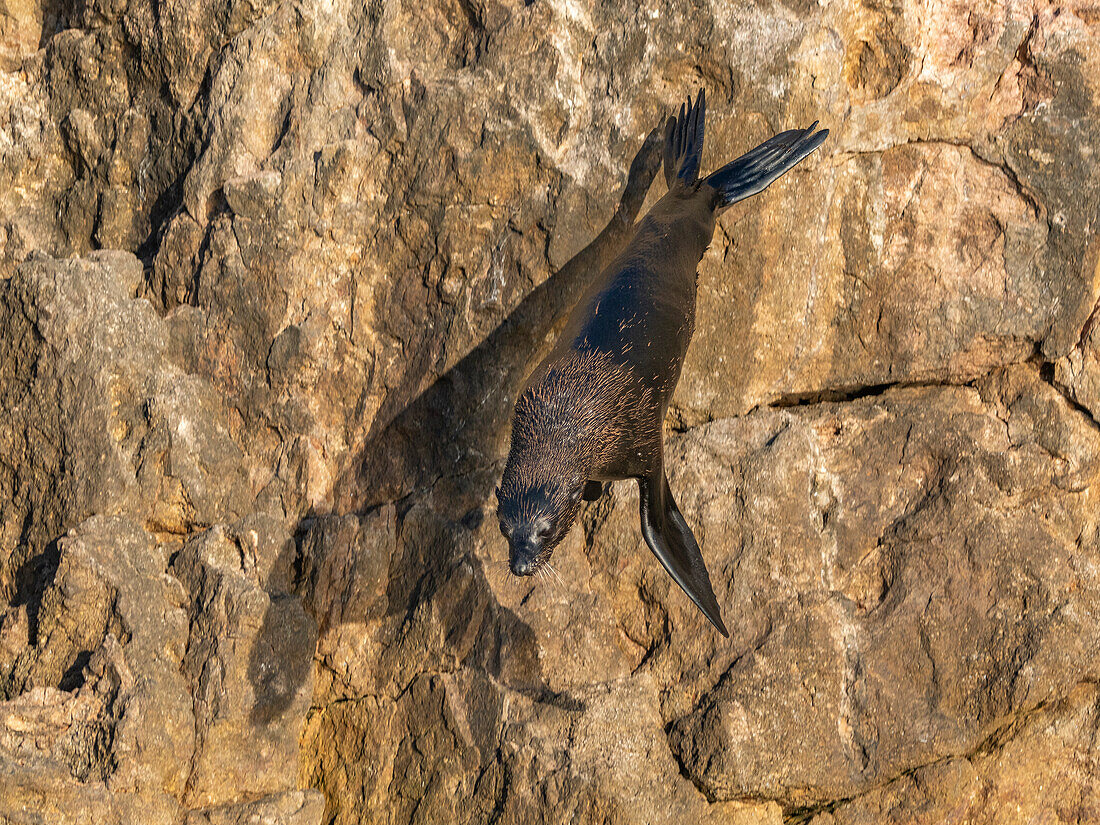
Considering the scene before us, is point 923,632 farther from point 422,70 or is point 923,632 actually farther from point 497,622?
point 422,70

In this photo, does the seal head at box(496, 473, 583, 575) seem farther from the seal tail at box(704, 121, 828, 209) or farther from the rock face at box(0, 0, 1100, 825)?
the seal tail at box(704, 121, 828, 209)

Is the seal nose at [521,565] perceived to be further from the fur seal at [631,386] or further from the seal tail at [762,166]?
the seal tail at [762,166]

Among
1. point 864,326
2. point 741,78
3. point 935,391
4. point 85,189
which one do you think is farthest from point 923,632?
point 85,189

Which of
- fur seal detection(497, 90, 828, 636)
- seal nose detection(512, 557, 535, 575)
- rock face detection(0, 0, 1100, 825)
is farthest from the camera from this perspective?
Answer: rock face detection(0, 0, 1100, 825)

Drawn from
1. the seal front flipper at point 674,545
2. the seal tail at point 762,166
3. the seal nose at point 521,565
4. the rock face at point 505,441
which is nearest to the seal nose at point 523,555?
the seal nose at point 521,565

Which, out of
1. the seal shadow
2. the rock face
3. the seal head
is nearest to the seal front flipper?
the seal head

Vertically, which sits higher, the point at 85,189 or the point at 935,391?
the point at 85,189
